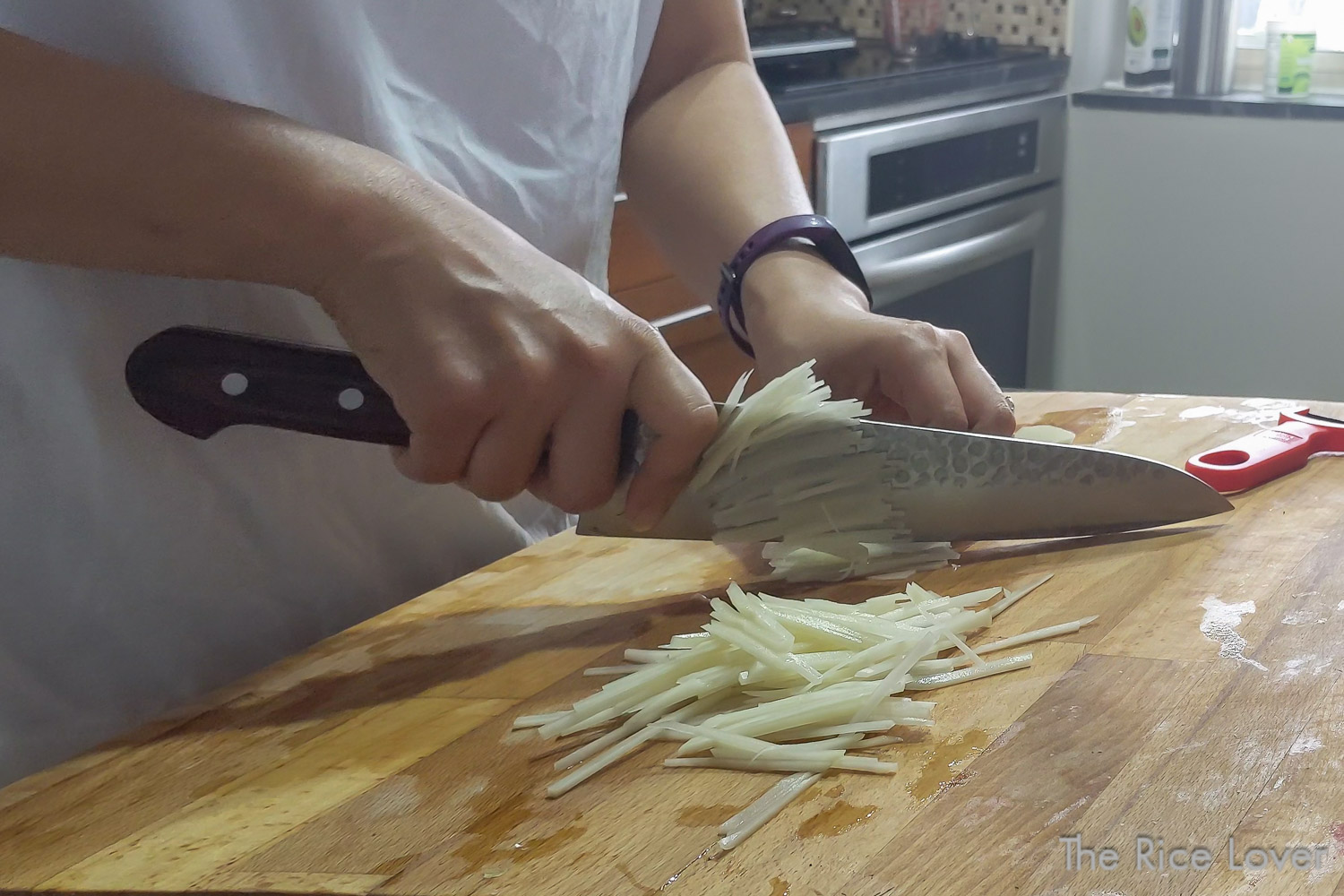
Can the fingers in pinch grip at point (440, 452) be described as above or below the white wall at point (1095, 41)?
below

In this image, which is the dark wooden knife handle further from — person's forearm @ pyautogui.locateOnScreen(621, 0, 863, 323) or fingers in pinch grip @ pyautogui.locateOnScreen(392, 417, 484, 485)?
person's forearm @ pyautogui.locateOnScreen(621, 0, 863, 323)

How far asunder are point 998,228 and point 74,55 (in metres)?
2.21

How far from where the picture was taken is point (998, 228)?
8.73ft

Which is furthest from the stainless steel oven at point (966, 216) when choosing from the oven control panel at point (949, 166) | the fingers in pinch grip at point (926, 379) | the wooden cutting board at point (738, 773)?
the wooden cutting board at point (738, 773)

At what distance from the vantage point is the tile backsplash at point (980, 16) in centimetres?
287

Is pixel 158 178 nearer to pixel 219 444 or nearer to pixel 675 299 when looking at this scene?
pixel 219 444

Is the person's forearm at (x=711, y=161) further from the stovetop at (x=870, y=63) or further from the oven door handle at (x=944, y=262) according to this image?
the oven door handle at (x=944, y=262)

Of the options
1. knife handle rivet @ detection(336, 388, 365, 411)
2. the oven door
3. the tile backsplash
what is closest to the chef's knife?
knife handle rivet @ detection(336, 388, 365, 411)

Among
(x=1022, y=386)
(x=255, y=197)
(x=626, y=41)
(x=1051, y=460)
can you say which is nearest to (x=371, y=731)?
(x=255, y=197)

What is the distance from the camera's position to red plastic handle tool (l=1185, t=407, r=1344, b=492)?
1042 millimetres

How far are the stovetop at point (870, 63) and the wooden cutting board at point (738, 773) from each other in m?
1.40

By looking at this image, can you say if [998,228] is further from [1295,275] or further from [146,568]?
[146,568]

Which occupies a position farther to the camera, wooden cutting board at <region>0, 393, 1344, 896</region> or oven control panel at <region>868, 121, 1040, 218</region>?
oven control panel at <region>868, 121, 1040, 218</region>

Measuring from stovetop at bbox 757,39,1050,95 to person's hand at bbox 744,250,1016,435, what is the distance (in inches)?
43.3
